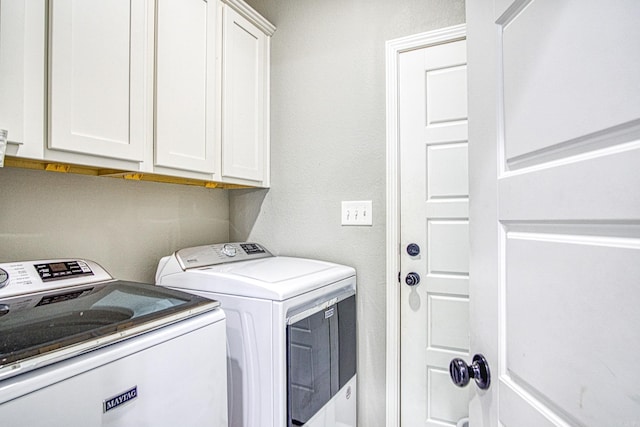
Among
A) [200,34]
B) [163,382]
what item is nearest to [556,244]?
[163,382]

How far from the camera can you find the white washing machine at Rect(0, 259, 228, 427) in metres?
0.69

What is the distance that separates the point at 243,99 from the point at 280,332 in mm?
1254

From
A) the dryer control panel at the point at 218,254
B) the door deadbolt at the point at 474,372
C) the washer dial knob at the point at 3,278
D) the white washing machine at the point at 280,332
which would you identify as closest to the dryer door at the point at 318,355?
the white washing machine at the point at 280,332

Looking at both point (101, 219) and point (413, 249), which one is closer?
point (101, 219)

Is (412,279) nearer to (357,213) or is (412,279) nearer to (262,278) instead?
(357,213)

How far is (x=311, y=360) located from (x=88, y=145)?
1.17m

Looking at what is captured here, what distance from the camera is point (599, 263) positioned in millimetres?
490

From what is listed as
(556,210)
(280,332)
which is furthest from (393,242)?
(556,210)

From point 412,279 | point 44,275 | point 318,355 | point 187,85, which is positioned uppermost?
point 187,85

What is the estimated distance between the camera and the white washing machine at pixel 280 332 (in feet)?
4.19

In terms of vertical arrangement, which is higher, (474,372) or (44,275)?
(44,275)

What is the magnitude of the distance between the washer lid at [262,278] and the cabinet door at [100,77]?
0.56 m

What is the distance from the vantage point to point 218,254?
5.76ft

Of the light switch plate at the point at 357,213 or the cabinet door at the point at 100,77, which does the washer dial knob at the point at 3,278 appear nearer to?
the cabinet door at the point at 100,77
